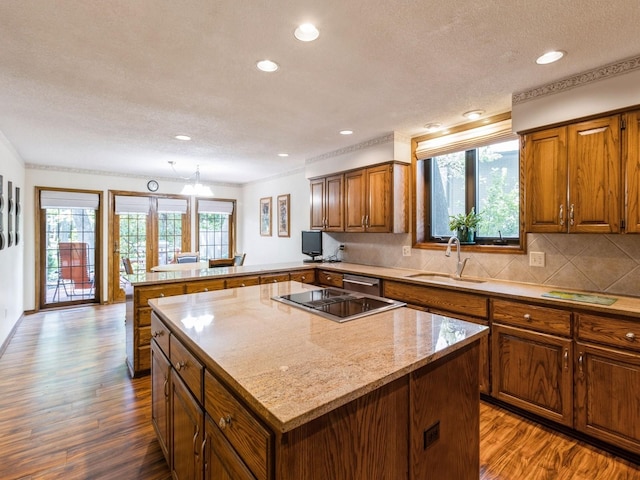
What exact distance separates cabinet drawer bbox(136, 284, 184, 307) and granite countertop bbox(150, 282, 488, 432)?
123 cm

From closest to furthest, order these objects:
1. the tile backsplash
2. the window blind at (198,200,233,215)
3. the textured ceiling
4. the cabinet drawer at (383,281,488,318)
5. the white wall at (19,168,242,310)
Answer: the textured ceiling, the tile backsplash, the cabinet drawer at (383,281,488,318), the white wall at (19,168,242,310), the window blind at (198,200,233,215)

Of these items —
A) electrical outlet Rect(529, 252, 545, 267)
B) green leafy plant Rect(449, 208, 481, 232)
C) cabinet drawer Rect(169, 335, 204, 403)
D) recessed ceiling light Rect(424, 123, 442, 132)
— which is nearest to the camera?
cabinet drawer Rect(169, 335, 204, 403)

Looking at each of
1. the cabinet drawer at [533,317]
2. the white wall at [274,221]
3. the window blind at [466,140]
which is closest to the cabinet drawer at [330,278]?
the white wall at [274,221]

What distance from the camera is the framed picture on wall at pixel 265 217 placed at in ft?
21.6

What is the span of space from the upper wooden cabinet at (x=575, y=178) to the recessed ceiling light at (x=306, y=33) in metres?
1.84

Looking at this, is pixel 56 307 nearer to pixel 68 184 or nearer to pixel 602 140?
pixel 68 184

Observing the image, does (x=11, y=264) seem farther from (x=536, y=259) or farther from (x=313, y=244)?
(x=536, y=259)

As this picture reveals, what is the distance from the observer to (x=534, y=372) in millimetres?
2297

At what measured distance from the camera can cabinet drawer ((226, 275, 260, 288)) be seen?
11.6 feet

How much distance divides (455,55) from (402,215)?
193 cm

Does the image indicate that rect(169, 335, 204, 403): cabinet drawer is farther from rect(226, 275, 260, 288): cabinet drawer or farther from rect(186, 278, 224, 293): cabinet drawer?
rect(226, 275, 260, 288): cabinet drawer

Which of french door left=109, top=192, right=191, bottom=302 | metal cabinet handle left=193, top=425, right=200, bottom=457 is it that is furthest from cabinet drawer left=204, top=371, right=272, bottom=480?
french door left=109, top=192, right=191, bottom=302

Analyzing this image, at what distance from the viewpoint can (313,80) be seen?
238 centimetres

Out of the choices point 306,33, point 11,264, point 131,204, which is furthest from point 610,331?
point 131,204
